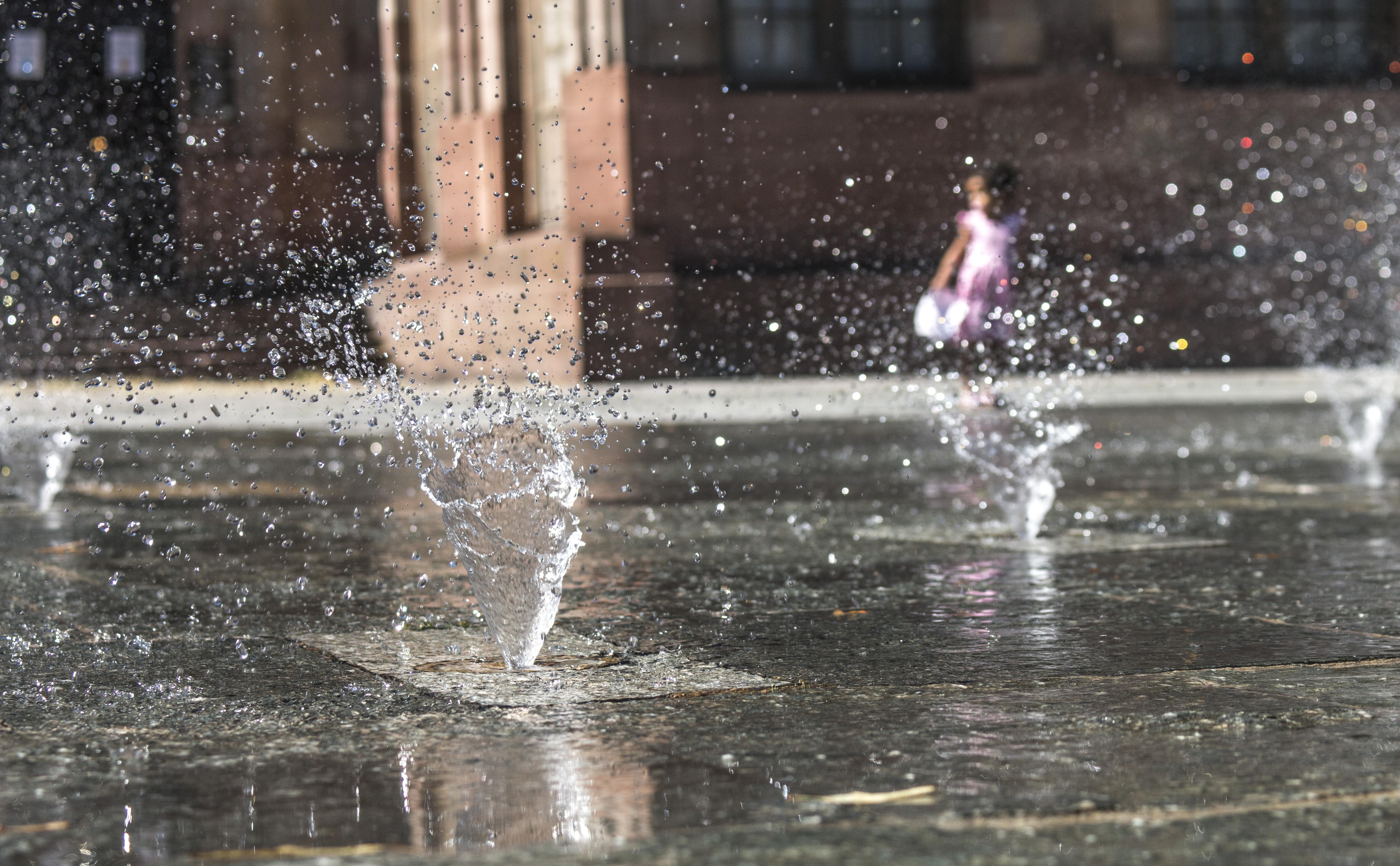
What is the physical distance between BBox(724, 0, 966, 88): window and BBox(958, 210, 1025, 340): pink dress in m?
7.53

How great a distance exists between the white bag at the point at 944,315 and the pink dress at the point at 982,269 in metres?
0.05

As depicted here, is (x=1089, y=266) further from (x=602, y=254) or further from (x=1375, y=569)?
(x=1375, y=569)

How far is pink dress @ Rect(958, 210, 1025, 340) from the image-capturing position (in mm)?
15891

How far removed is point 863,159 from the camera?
77.6 ft

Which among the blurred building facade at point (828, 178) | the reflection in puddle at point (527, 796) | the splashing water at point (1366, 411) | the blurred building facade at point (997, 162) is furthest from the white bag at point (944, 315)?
the reflection in puddle at point (527, 796)

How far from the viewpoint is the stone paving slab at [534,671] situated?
15.9ft

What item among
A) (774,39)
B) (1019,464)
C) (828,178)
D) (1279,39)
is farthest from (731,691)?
(1279,39)

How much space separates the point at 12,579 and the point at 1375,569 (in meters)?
4.63

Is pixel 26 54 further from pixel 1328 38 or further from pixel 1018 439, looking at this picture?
pixel 1018 439

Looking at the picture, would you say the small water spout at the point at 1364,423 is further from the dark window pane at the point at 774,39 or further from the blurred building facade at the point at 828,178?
the dark window pane at the point at 774,39

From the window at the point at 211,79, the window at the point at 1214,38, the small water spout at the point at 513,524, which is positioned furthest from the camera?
the window at the point at 211,79

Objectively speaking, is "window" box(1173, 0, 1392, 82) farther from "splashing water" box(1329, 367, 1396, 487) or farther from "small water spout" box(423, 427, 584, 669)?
"small water spout" box(423, 427, 584, 669)

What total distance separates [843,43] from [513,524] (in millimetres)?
19300

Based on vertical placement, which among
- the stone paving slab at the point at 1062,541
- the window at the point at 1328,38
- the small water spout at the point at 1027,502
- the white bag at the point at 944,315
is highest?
the window at the point at 1328,38
